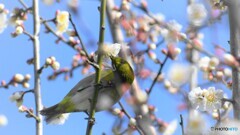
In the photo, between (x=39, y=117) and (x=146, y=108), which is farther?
(x=146, y=108)

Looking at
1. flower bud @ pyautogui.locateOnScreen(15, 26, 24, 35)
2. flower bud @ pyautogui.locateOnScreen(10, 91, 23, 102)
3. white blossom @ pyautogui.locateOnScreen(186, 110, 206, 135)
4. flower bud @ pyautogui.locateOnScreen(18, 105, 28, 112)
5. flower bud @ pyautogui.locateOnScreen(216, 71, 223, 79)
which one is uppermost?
flower bud @ pyautogui.locateOnScreen(15, 26, 24, 35)

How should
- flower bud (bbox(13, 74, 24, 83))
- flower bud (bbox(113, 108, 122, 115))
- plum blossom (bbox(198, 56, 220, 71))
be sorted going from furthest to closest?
flower bud (bbox(13, 74, 24, 83)), plum blossom (bbox(198, 56, 220, 71)), flower bud (bbox(113, 108, 122, 115))

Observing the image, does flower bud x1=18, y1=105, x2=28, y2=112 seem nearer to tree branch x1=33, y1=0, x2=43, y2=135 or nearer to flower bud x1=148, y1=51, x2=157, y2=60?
tree branch x1=33, y1=0, x2=43, y2=135

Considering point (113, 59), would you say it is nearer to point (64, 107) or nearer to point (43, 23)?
point (64, 107)

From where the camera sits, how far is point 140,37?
4.48 metres

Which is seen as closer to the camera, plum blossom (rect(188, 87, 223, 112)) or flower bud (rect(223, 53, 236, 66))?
flower bud (rect(223, 53, 236, 66))

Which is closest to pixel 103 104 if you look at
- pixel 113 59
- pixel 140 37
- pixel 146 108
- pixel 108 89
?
pixel 108 89

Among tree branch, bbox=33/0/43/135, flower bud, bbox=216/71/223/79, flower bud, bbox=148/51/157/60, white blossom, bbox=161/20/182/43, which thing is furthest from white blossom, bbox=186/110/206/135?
flower bud, bbox=148/51/157/60

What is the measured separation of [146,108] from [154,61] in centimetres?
42

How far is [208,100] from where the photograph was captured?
2.85m

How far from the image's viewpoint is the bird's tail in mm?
Answer: 3023

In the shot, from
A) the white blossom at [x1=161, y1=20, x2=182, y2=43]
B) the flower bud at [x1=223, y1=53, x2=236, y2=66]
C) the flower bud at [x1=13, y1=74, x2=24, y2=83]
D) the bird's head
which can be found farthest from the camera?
the flower bud at [x1=13, y1=74, x2=24, y2=83]

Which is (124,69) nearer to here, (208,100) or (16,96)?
(208,100)

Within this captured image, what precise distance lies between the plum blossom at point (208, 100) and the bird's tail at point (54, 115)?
2.84ft
